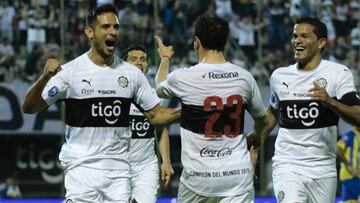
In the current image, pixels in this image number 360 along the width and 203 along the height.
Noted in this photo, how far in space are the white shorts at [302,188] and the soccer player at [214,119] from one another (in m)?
0.99

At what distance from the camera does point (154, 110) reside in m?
8.47

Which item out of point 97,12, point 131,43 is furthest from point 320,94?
point 131,43

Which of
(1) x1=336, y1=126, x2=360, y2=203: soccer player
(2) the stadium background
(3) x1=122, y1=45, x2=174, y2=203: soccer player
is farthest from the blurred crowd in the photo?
(3) x1=122, y1=45, x2=174, y2=203: soccer player

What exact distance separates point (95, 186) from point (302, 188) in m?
1.97

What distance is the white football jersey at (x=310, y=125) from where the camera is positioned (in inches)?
353

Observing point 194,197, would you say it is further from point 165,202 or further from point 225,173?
point 165,202

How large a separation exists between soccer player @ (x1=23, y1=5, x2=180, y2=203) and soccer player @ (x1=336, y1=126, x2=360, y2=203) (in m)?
7.33

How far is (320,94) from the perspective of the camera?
825cm

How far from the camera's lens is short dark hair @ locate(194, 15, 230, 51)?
302 inches

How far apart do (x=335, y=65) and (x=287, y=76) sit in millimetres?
477

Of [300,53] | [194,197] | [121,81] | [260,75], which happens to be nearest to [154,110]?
[121,81]

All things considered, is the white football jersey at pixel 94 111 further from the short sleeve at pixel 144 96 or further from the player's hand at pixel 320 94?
the player's hand at pixel 320 94

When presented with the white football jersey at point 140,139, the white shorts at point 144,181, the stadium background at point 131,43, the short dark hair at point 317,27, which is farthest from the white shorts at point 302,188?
the stadium background at point 131,43

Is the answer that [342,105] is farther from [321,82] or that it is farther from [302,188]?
[302,188]
